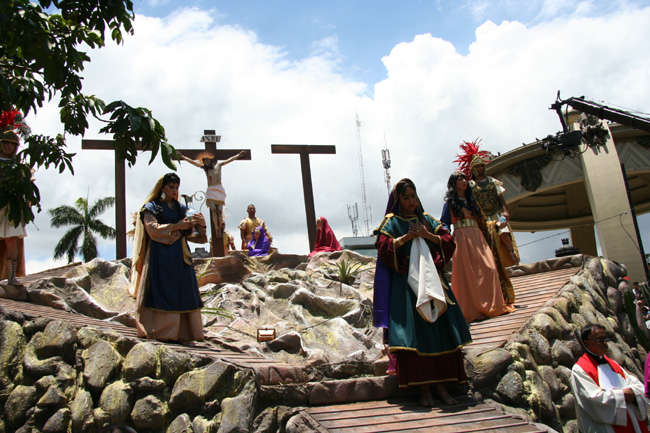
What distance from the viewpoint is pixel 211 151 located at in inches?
512

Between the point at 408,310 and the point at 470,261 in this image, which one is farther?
the point at 470,261

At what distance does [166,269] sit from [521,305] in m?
4.19

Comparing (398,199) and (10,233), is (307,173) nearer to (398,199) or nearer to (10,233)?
(10,233)

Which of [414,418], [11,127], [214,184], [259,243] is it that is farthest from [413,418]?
[259,243]

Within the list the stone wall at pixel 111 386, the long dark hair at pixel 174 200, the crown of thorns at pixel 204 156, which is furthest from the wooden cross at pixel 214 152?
the stone wall at pixel 111 386

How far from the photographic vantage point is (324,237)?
13.5 meters

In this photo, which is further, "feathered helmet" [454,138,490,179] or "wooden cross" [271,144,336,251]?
"wooden cross" [271,144,336,251]

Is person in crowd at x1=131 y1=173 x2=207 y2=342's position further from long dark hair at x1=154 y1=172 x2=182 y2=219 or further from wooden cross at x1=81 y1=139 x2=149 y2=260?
wooden cross at x1=81 y1=139 x2=149 y2=260

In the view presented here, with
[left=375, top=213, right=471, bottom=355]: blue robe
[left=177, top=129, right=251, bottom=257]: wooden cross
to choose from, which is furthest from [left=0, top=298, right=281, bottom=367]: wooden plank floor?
[left=177, top=129, right=251, bottom=257]: wooden cross

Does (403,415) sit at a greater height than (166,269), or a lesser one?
lesser

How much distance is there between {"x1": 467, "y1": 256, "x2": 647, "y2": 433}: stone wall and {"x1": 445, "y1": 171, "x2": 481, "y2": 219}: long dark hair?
143 cm

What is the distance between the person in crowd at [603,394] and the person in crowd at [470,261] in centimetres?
230

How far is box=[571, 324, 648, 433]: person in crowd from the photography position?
4027 millimetres

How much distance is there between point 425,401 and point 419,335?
52 centimetres
